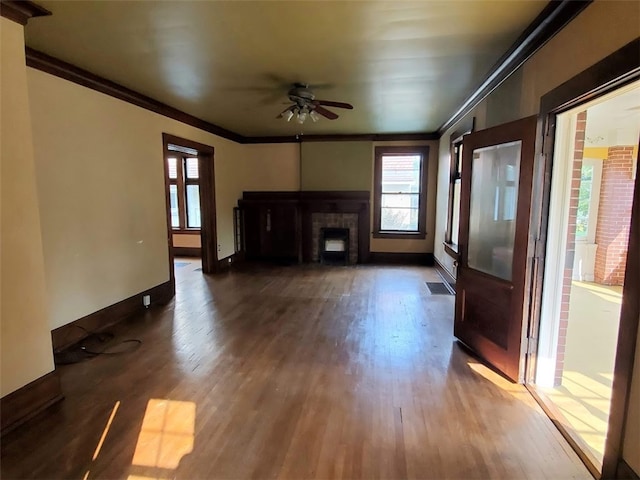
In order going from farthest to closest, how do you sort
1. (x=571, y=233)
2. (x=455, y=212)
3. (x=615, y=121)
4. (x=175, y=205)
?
(x=175, y=205), (x=455, y=212), (x=615, y=121), (x=571, y=233)

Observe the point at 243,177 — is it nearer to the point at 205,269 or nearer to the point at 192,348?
the point at 205,269

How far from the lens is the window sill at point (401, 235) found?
7.20 metres

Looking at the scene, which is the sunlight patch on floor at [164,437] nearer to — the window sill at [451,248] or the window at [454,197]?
the window sill at [451,248]

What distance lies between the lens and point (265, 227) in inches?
290

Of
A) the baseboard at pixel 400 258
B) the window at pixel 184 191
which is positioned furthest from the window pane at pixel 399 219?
the window at pixel 184 191

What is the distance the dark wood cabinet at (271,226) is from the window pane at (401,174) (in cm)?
191

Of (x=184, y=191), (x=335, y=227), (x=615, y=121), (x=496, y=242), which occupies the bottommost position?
(x=335, y=227)

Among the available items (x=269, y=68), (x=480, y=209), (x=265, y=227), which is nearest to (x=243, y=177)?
(x=265, y=227)

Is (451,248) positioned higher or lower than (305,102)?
lower

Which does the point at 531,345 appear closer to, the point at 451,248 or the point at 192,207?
the point at 451,248

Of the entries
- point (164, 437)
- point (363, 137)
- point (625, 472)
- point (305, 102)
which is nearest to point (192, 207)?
point (363, 137)

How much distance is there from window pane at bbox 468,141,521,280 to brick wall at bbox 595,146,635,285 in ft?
12.7

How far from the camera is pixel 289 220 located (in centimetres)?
730

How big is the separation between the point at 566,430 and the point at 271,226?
19.6 feet
